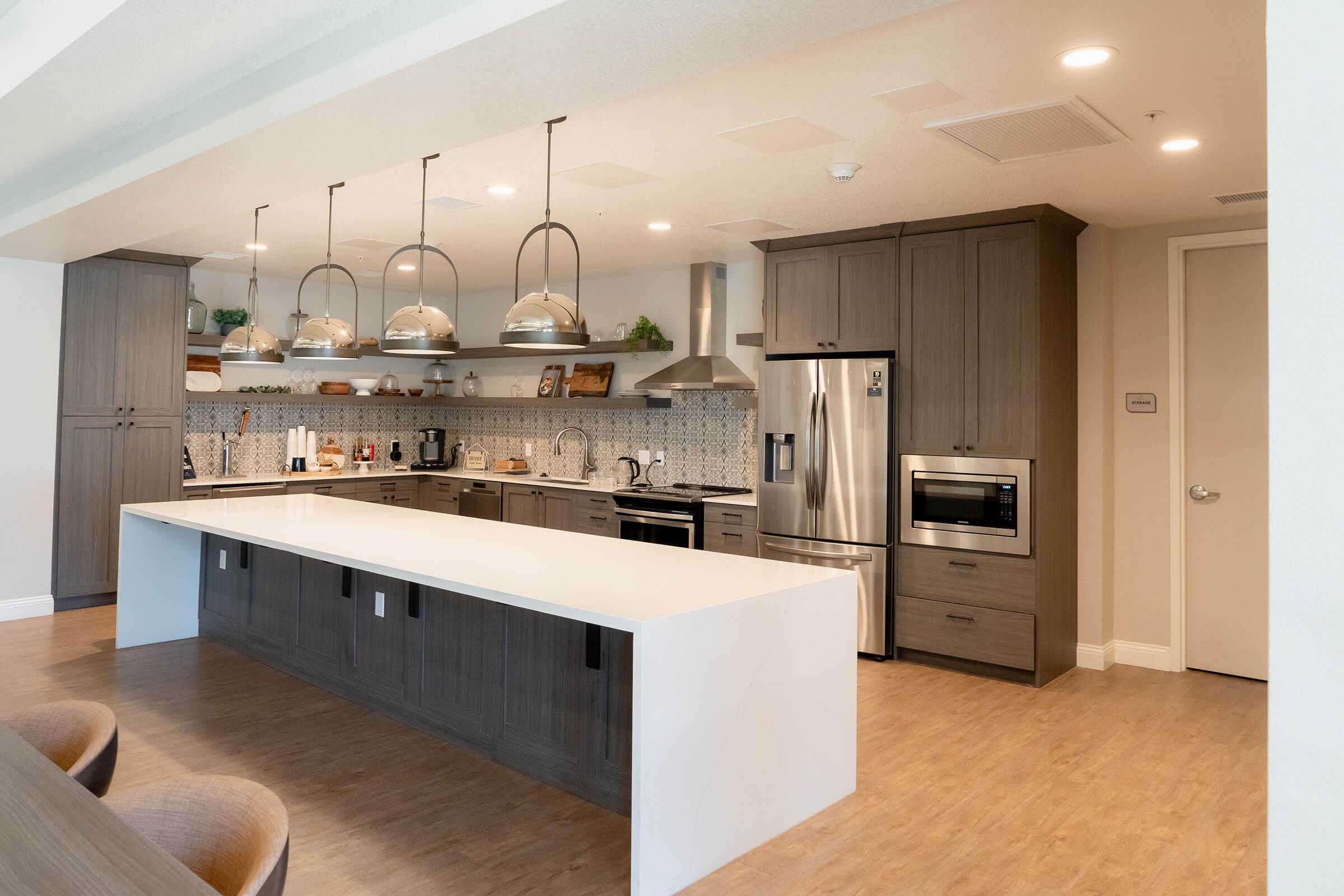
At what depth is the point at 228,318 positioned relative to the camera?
7129 millimetres

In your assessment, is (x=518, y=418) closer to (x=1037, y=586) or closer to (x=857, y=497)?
(x=857, y=497)

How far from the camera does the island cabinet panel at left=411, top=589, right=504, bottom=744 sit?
3535mm

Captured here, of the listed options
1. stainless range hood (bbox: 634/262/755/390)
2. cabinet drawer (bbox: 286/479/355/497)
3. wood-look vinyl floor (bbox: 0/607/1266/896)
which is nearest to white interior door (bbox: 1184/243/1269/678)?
wood-look vinyl floor (bbox: 0/607/1266/896)

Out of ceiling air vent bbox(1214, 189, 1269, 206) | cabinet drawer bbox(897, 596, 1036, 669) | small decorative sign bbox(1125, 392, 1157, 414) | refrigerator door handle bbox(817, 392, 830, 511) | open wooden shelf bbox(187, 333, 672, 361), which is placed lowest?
cabinet drawer bbox(897, 596, 1036, 669)

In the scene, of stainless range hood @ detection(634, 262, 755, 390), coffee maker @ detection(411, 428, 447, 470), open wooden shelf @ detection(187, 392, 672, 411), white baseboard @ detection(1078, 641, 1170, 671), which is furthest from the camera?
coffee maker @ detection(411, 428, 447, 470)

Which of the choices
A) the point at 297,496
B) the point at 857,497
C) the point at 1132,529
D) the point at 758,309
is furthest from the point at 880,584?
the point at 297,496

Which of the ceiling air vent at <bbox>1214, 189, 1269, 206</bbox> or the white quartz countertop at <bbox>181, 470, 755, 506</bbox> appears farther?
the white quartz countertop at <bbox>181, 470, 755, 506</bbox>

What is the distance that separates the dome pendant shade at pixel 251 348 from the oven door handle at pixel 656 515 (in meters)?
2.57

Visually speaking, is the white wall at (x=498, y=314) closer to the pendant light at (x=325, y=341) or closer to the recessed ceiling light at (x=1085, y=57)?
the pendant light at (x=325, y=341)

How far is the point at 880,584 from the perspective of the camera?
5.16 metres

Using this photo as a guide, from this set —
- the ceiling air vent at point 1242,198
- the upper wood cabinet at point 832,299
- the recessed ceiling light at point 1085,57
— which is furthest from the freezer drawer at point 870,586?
the recessed ceiling light at point 1085,57

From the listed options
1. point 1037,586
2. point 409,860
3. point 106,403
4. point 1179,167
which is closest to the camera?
point 409,860

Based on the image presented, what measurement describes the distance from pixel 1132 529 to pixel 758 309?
111 inches

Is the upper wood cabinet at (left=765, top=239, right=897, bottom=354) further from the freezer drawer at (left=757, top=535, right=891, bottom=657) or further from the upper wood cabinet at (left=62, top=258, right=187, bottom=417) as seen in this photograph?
the upper wood cabinet at (left=62, top=258, right=187, bottom=417)
